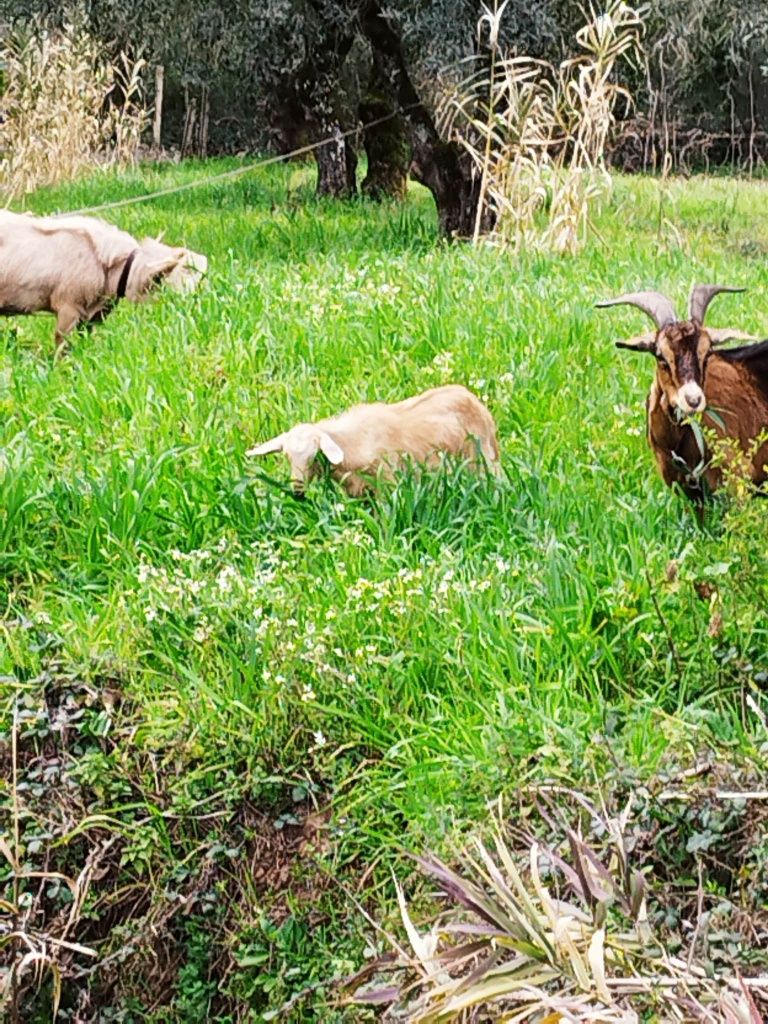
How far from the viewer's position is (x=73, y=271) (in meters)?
8.66

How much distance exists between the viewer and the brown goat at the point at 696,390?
5551 millimetres

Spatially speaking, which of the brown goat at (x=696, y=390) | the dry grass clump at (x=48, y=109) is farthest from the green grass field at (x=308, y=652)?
the dry grass clump at (x=48, y=109)

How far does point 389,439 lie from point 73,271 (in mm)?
3674

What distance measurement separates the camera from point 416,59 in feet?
43.3

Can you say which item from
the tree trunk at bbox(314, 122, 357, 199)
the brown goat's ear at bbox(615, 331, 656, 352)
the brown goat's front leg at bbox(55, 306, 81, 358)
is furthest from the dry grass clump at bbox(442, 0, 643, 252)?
the tree trunk at bbox(314, 122, 357, 199)

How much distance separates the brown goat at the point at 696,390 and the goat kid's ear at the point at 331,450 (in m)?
1.25

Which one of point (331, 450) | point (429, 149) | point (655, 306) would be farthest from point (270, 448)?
point (429, 149)

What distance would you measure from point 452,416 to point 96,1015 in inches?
115

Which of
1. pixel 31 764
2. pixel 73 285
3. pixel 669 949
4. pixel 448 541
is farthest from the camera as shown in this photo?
pixel 73 285

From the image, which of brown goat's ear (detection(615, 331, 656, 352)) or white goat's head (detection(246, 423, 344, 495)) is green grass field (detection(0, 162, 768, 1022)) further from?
brown goat's ear (detection(615, 331, 656, 352))

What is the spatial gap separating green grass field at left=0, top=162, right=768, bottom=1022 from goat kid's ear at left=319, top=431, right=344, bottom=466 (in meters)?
0.17

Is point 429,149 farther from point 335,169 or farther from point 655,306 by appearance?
point 655,306

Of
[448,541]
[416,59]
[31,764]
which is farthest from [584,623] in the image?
[416,59]

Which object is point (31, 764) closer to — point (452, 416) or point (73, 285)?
point (452, 416)
